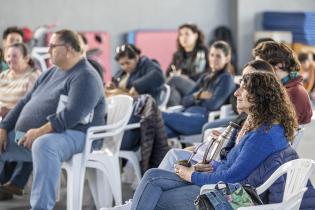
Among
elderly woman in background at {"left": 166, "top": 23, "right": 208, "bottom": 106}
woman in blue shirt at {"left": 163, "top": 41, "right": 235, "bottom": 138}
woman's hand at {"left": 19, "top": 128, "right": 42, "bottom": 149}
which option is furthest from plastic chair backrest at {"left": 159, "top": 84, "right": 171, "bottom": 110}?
woman's hand at {"left": 19, "top": 128, "right": 42, "bottom": 149}

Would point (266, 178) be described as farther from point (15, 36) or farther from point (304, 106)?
point (15, 36)

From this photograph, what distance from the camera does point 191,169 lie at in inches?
136

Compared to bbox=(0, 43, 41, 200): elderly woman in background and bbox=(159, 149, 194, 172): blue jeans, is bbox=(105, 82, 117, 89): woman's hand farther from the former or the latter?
bbox=(159, 149, 194, 172): blue jeans

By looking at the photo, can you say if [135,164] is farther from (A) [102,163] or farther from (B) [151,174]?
(B) [151,174]

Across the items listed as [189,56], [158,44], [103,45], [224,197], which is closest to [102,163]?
[224,197]

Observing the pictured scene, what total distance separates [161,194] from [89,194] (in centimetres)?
212

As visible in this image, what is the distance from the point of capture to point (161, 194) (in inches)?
133

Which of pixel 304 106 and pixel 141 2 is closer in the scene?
pixel 304 106

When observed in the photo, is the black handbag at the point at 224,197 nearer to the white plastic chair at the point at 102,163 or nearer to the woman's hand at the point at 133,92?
the white plastic chair at the point at 102,163

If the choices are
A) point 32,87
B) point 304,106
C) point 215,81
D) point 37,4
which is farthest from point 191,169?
point 37,4

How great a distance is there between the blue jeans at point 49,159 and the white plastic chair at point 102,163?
8cm

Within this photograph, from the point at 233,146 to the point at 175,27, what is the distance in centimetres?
602

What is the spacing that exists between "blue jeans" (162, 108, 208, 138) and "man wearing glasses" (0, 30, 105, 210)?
1.08 m

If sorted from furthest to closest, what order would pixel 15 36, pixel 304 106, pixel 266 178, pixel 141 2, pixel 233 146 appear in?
pixel 141 2
pixel 15 36
pixel 304 106
pixel 233 146
pixel 266 178
